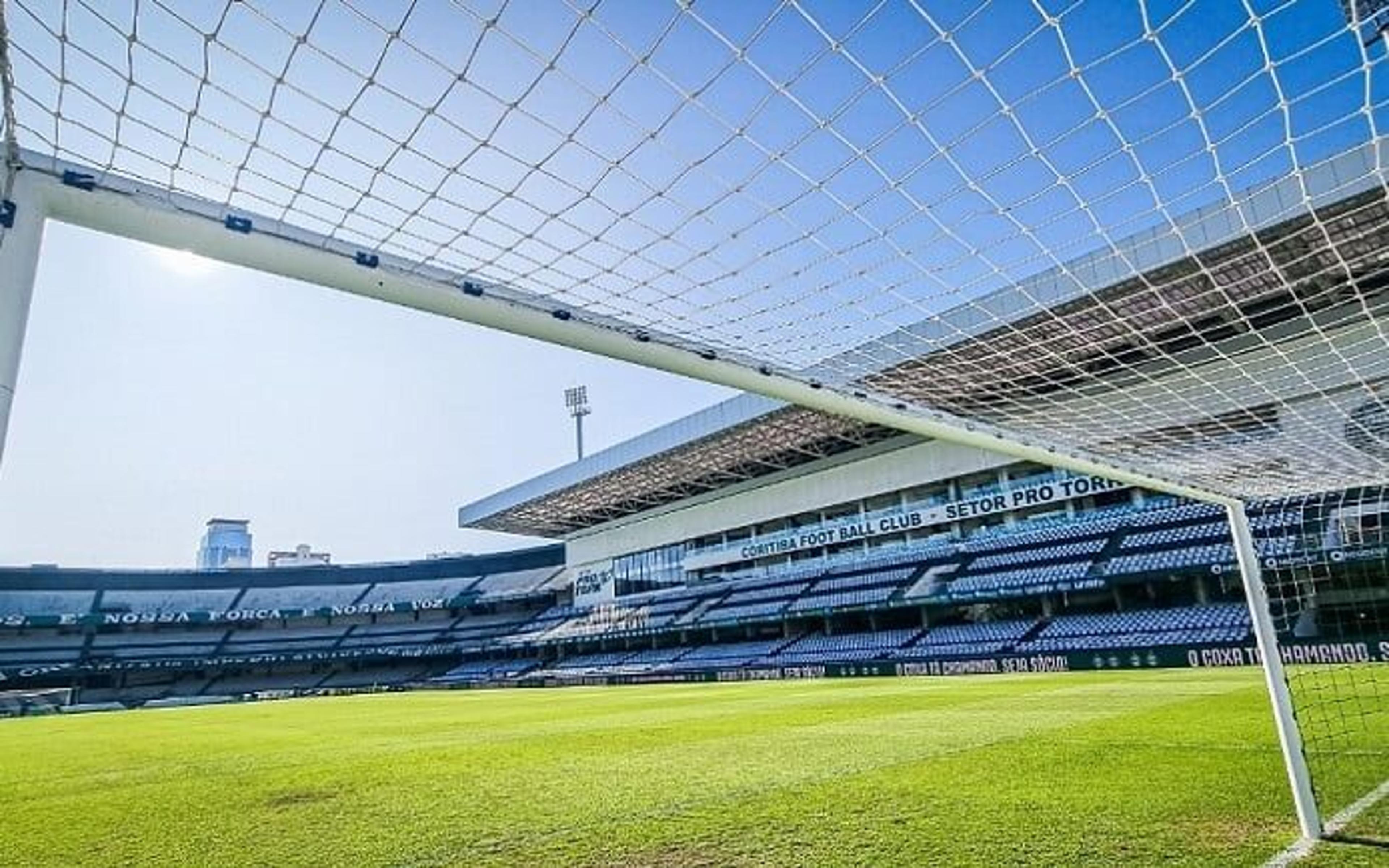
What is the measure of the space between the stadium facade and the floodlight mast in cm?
40

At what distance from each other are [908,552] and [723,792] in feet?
88.0

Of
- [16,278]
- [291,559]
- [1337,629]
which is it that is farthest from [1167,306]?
[291,559]

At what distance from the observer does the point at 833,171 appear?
10.8 ft

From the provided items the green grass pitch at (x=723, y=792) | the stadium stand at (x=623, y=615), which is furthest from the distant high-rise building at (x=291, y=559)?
the green grass pitch at (x=723, y=792)

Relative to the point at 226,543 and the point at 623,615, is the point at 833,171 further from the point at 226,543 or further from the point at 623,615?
the point at 226,543

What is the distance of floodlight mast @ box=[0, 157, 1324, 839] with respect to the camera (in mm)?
2070

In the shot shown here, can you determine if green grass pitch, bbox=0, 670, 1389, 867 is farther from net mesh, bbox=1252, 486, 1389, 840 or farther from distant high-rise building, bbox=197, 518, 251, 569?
distant high-rise building, bbox=197, 518, 251, 569

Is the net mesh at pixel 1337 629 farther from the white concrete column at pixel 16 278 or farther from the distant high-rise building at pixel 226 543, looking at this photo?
the distant high-rise building at pixel 226 543

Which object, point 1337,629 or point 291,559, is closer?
point 1337,629

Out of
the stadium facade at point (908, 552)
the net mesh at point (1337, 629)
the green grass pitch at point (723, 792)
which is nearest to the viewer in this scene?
the green grass pitch at point (723, 792)

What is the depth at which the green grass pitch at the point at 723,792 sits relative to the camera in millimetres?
4008

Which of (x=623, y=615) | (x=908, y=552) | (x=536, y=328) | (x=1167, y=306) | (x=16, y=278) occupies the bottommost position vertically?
(x=623, y=615)

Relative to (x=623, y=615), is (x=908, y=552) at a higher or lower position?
higher

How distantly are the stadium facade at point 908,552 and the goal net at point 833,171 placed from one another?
0.08 m
